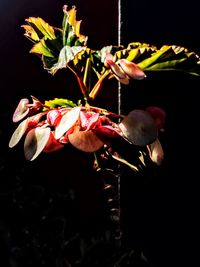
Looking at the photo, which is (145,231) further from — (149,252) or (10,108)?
(10,108)

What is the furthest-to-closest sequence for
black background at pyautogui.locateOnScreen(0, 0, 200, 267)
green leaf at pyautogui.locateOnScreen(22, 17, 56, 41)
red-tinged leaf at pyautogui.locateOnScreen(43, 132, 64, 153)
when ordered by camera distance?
black background at pyautogui.locateOnScreen(0, 0, 200, 267), green leaf at pyautogui.locateOnScreen(22, 17, 56, 41), red-tinged leaf at pyautogui.locateOnScreen(43, 132, 64, 153)

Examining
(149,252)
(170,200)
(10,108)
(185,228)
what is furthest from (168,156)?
(10,108)

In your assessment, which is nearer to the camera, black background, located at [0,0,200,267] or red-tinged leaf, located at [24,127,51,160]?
red-tinged leaf, located at [24,127,51,160]

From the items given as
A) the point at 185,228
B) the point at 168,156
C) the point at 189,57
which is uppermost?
the point at 189,57

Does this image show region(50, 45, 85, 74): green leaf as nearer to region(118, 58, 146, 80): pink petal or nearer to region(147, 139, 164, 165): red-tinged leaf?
region(118, 58, 146, 80): pink petal

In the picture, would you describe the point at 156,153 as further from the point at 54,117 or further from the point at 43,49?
the point at 43,49

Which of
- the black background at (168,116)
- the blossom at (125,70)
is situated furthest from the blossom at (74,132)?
the black background at (168,116)

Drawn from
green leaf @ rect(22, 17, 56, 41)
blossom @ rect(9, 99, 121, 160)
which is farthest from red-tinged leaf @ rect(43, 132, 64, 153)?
green leaf @ rect(22, 17, 56, 41)
